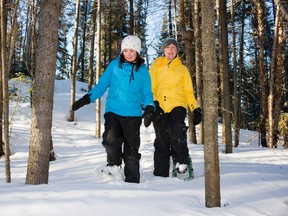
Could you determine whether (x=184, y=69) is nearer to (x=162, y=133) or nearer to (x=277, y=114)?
(x=162, y=133)

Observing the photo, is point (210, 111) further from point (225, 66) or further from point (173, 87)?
point (225, 66)

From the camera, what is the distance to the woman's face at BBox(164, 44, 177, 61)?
4684 mm

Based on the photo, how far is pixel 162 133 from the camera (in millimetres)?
4629

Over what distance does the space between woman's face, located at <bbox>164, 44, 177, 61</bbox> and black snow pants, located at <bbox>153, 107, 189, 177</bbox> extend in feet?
2.54

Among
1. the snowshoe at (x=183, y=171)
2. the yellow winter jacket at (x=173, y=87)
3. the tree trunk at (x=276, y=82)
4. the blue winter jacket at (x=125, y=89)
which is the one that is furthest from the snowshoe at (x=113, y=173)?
the tree trunk at (x=276, y=82)

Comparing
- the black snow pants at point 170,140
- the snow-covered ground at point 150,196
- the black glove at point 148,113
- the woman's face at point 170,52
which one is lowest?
the snow-covered ground at point 150,196

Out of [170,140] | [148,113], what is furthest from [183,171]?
[148,113]

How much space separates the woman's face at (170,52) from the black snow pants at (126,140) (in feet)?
3.66

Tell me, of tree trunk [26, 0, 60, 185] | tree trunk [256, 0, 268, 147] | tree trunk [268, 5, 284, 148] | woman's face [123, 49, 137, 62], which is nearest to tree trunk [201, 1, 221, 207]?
woman's face [123, 49, 137, 62]

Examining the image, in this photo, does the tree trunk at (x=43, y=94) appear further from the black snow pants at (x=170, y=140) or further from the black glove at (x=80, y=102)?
the black snow pants at (x=170, y=140)

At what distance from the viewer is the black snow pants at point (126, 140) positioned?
407cm

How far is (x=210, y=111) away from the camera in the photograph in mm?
2922

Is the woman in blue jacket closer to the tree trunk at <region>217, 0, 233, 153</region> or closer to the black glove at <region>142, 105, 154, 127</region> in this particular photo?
the black glove at <region>142, 105, 154, 127</region>

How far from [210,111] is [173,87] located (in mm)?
1716
